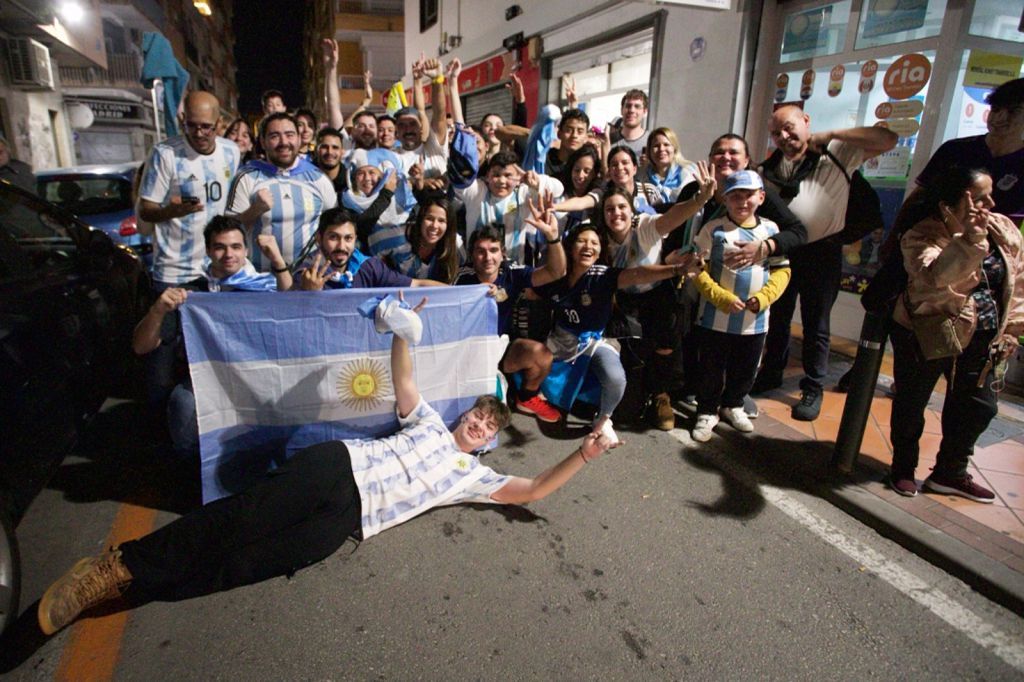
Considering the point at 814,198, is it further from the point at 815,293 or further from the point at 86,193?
the point at 86,193

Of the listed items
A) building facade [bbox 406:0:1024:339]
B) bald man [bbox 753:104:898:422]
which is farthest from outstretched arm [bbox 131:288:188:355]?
building facade [bbox 406:0:1024:339]

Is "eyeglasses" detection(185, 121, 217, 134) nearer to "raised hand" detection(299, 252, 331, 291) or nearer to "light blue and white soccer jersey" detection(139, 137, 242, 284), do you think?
"light blue and white soccer jersey" detection(139, 137, 242, 284)

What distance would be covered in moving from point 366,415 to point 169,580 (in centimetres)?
121

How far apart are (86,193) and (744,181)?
7.24m

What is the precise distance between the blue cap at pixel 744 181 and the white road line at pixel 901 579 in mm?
1753

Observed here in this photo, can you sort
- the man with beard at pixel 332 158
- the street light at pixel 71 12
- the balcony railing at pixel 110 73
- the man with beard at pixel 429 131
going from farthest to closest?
1. the balcony railing at pixel 110 73
2. the street light at pixel 71 12
3. the man with beard at pixel 429 131
4. the man with beard at pixel 332 158

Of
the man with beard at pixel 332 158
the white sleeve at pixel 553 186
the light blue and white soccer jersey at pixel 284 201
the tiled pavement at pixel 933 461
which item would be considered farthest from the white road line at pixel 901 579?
the man with beard at pixel 332 158

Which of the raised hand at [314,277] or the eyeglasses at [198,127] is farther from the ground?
the eyeglasses at [198,127]

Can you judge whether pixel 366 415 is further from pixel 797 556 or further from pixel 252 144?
pixel 252 144

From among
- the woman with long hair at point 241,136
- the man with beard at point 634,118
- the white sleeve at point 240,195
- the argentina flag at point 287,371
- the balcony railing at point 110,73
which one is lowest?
the argentina flag at point 287,371

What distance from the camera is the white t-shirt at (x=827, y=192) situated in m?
3.88

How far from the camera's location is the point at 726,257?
140 inches

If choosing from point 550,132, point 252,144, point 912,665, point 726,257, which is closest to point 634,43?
point 550,132

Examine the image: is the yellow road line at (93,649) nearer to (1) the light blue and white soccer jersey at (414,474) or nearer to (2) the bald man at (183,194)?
(1) the light blue and white soccer jersey at (414,474)
